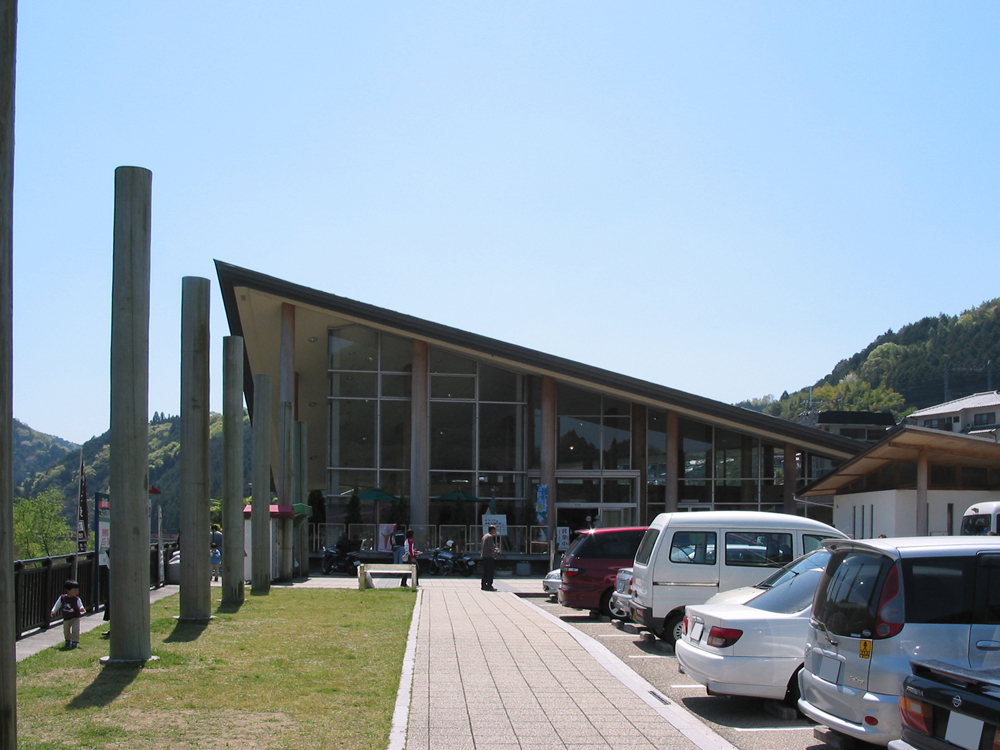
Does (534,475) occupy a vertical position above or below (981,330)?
below

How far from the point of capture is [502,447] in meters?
→ 39.0

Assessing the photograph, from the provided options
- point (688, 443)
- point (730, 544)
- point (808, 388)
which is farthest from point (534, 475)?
point (808, 388)

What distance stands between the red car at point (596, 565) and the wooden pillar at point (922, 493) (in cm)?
642

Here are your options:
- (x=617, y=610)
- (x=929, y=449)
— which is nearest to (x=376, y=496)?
(x=617, y=610)

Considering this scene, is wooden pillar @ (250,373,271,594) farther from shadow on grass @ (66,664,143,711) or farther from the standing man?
shadow on grass @ (66,664,143,711)

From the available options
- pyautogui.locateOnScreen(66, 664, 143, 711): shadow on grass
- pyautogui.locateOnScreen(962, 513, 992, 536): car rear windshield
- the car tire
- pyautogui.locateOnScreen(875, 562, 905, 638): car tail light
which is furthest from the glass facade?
pyautogui.locateOnScreen(875, 562, 905, 638): car tail light

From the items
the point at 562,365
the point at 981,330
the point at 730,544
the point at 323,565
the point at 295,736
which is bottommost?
the point at 323,565

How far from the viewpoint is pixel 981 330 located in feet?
456

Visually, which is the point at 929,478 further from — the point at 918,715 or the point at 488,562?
the point at 918,715

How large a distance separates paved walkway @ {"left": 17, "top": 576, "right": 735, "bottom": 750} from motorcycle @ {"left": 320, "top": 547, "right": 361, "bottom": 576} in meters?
16.6

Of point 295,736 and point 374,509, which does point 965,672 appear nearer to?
point 295,736

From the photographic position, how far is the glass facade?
37938mm

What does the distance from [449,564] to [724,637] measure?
23959mm

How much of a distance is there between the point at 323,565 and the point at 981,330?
131m
